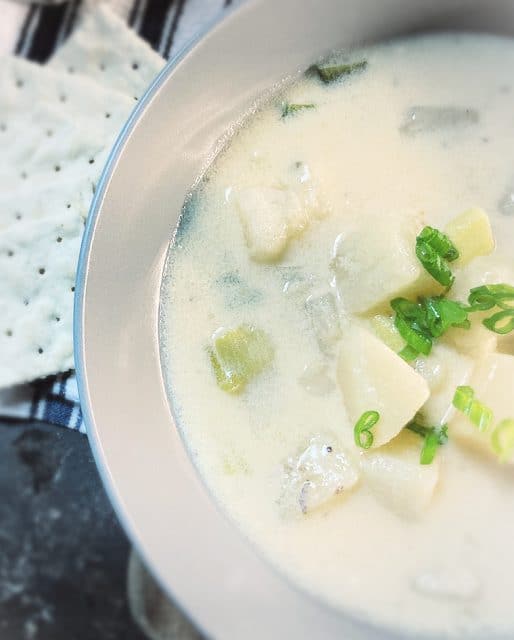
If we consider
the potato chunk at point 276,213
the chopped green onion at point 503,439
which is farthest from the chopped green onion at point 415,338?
the potato chunk at point 276,213

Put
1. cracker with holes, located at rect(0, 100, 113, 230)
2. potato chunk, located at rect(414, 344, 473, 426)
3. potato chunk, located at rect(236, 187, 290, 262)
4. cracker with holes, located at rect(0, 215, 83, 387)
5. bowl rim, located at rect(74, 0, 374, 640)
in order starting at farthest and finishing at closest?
cracker with holes, located at rect(0, 100, 113, 230)
cracker with holes, located at rect(0, 215, 83, 387)
potato chunk, located at rect(236, 187, 290, 262)
potato chunk, located at rect(414, 344, 473, 426)
bowl rim, located at rect(74, 0, 374, 640)

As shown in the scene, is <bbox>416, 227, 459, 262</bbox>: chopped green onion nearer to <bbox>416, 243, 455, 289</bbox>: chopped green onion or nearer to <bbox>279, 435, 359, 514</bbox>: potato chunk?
<bbox>416, 243, 455, 289</bbox>: chopped green onion

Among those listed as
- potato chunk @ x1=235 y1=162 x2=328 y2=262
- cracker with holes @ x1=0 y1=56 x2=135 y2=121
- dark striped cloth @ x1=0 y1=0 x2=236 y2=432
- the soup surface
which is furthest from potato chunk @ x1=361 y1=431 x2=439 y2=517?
dark striped cloth @ x1=0 y1=0 x2=236 y2=432

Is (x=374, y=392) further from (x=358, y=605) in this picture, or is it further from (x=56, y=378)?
(x=56, y=378)

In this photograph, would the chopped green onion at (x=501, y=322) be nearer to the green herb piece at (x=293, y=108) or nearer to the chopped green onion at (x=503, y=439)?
the chopped green onion at (x=503, y=439)

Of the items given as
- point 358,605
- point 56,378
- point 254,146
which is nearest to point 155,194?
point 254,146

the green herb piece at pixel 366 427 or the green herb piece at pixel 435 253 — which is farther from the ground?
the green herb piece at pixel 435 253
